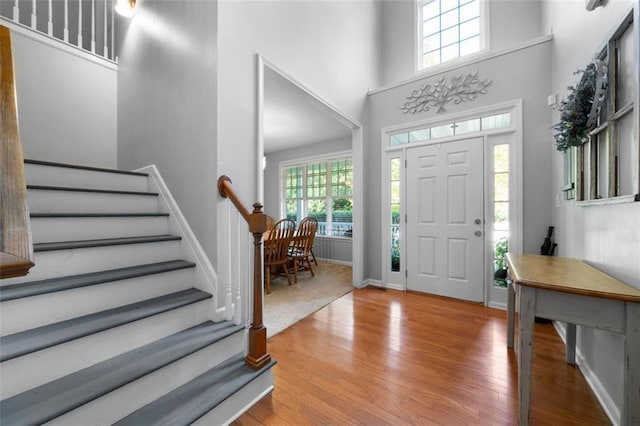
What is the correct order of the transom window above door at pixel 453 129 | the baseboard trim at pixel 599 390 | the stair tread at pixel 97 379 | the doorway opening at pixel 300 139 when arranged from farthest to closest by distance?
the transom window above door at pixel 453 129, the doorway opening at pixel 300 139, the baseboard trim at pixel 599 390, the stair tread at pixel 97 379

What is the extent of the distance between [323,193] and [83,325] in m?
4.67

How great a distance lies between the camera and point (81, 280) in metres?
1.36

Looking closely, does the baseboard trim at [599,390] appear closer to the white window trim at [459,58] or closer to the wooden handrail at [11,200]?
the wooden handrail at [11,200]

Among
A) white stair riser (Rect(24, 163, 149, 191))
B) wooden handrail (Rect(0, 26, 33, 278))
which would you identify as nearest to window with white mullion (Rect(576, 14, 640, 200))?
wooden handrail (Rect(0, 26, 33, 278))

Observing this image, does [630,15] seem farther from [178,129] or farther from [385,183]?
[178,129]

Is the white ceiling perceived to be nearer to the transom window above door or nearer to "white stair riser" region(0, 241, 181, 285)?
the transom window above door

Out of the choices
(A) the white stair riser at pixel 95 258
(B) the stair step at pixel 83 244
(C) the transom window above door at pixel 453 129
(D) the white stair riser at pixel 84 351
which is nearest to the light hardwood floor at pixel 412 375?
(D) the white stair riser at pixel 84 351

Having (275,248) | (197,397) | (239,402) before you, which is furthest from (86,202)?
(275,248)

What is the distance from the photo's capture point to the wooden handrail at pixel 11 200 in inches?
15.1

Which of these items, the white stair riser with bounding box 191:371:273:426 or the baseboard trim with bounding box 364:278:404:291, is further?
the baseboard trim with bounding box 364:278:404:291

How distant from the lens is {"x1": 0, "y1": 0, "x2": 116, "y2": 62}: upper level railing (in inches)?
118

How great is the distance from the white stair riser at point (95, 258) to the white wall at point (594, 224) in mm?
2584

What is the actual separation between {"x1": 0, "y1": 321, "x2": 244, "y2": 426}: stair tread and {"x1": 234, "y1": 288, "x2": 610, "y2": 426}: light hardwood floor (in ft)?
1.63

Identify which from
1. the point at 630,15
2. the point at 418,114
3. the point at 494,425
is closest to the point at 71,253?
the point at 494,425
